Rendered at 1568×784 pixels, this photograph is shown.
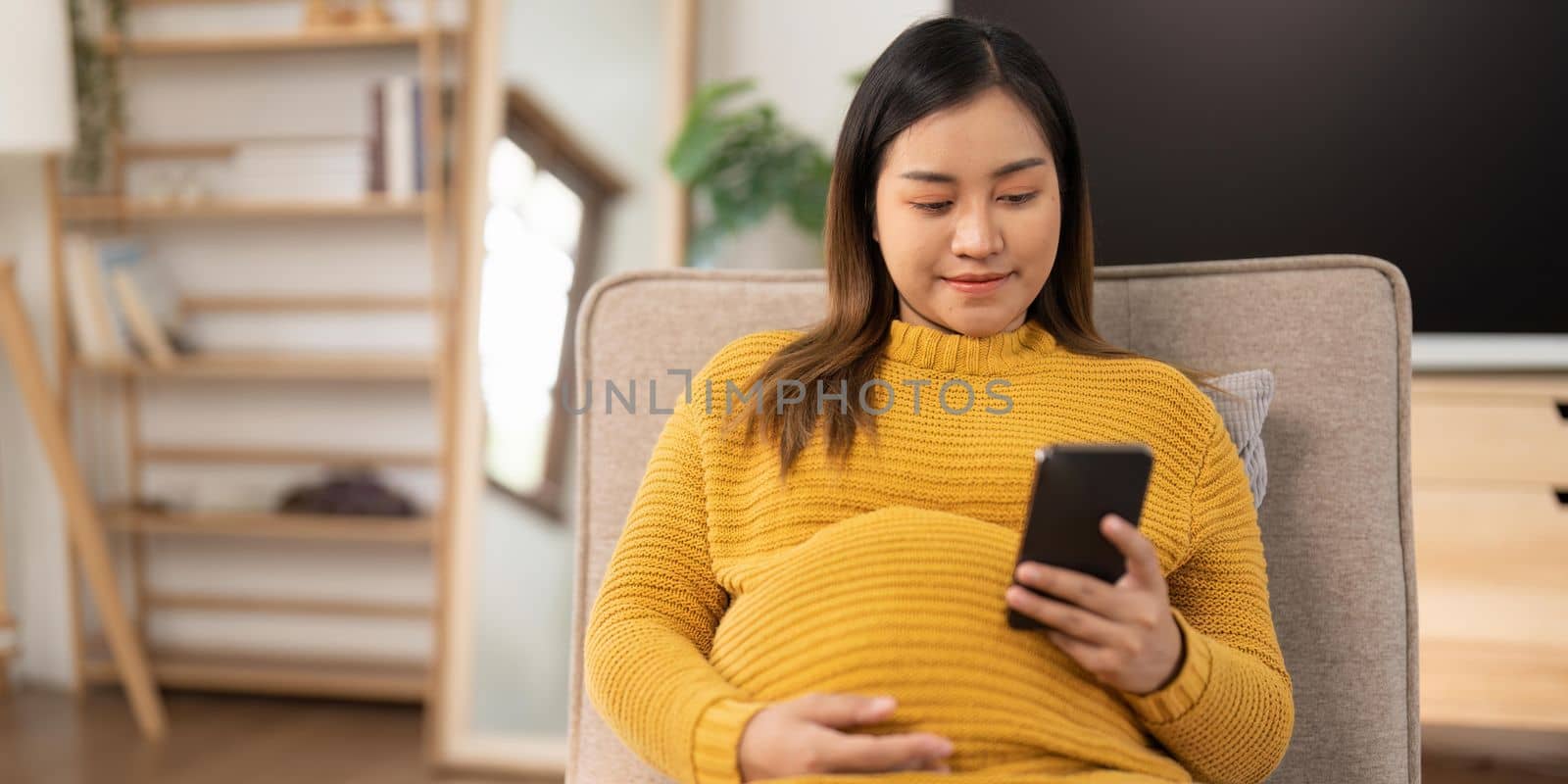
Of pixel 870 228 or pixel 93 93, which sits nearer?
pixel 870 228

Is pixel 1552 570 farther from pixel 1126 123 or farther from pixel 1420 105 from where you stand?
pixel 1126 123

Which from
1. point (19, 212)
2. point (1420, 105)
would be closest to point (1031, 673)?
point (1420, 105)

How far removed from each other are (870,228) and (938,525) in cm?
33

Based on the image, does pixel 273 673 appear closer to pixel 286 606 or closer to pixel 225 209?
pixel 286 606

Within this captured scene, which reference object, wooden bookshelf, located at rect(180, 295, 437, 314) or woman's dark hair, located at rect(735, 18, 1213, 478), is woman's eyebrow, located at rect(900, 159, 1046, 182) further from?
wooden bookshelf, located at rect(180, 295, 437, 314)

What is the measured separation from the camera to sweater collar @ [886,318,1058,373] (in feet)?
3.29

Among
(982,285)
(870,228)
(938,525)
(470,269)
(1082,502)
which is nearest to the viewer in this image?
(1082,502)

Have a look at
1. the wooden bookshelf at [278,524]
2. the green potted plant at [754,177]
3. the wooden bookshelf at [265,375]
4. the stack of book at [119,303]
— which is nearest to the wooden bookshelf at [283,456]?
the wooden bookshelf at [265,375]

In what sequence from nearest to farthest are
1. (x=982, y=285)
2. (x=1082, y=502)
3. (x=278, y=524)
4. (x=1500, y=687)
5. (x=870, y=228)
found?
(x=1082, y=502) < (x=982, y=285) < (x=870, y=228) < (x=1500, y=687) < (x=278, y=524)

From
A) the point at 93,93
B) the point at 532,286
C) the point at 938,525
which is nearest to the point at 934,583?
the point at 938,525

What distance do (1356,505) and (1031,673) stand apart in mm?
433

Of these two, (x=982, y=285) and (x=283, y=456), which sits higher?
(x=982, y=285)

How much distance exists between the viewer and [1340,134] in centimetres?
228

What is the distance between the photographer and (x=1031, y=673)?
2.69 ft
